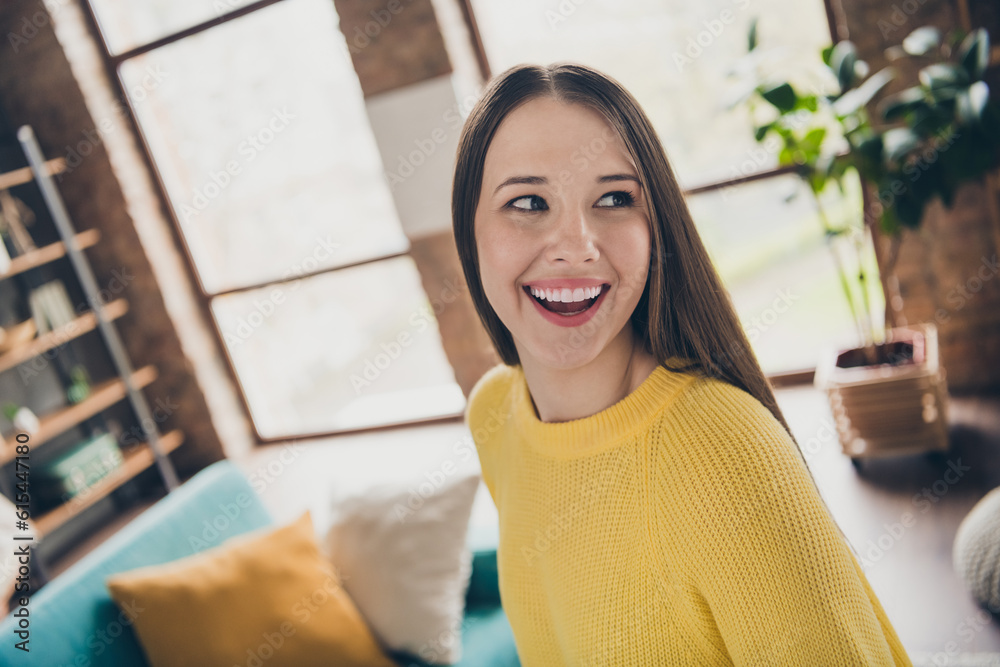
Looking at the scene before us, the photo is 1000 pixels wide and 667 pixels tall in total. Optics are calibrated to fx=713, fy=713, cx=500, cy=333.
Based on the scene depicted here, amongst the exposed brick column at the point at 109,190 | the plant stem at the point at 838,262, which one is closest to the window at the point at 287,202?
the exposed brick column at the point at 109,190

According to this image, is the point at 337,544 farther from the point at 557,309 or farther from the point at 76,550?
the point at 76,550

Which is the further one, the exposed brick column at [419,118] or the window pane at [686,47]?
the exposed brick column at [419,118]

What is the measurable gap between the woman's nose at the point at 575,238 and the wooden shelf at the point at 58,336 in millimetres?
3430

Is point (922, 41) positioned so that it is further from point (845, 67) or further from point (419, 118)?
point (419, 118)

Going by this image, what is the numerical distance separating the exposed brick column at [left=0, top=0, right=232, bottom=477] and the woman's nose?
149 inches

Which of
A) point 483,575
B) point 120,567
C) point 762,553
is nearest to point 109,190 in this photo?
point 120,567

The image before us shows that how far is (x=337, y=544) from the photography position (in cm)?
170

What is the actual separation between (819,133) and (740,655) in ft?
6.94

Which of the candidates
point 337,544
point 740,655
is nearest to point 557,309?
point 740,655

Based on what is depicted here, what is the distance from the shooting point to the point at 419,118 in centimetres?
335

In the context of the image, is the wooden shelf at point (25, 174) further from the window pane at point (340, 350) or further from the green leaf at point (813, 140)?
the green leaf at point (813, 140)

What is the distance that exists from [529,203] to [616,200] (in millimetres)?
111

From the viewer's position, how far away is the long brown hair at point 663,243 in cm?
87

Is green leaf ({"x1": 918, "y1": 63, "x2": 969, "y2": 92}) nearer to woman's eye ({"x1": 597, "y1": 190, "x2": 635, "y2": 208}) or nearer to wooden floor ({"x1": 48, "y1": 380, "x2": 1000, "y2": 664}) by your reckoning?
wooden floor ({"x1": 48, "y1": 380, "x2": 1000, "y2": 664})
